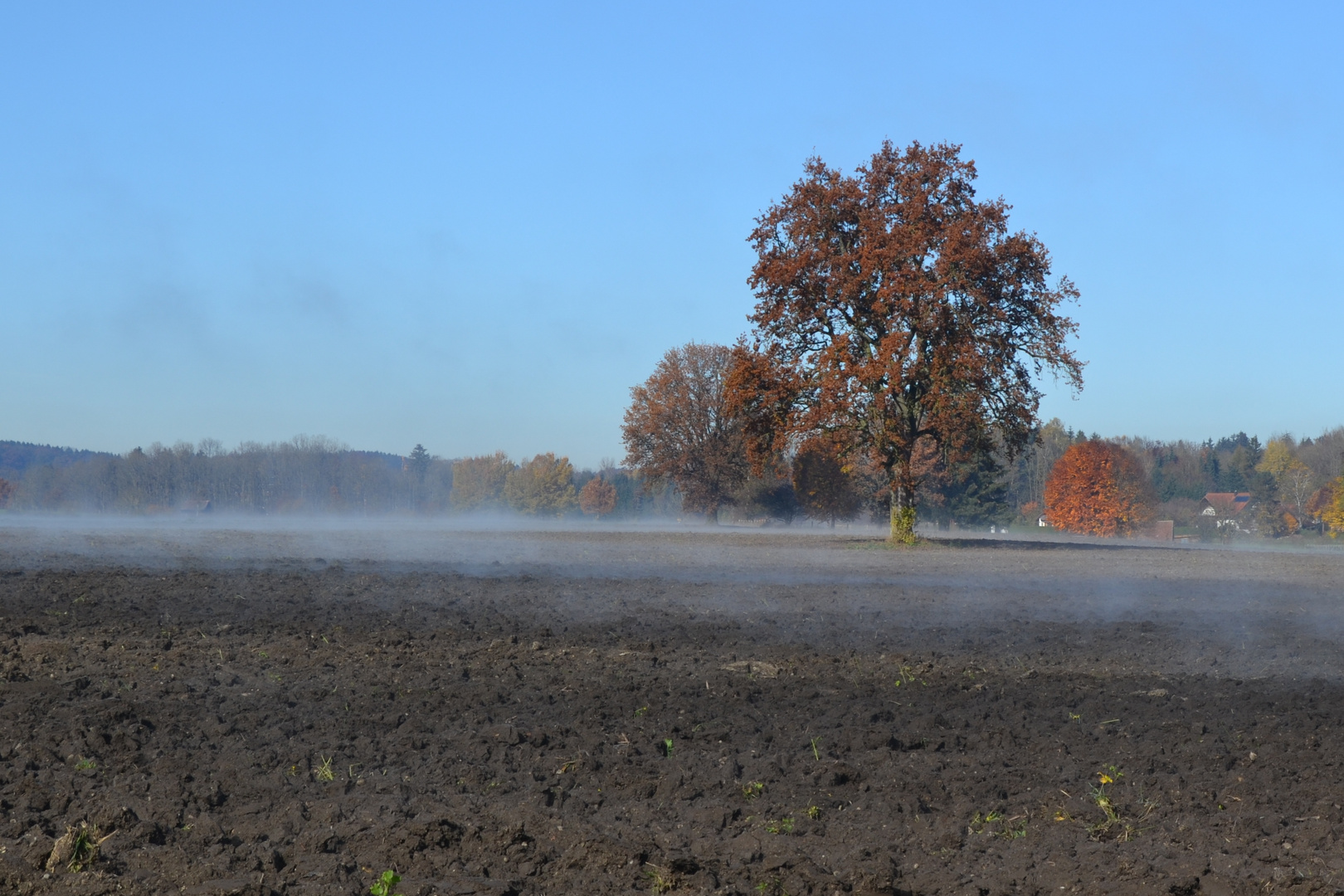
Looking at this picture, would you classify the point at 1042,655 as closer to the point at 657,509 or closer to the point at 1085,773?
the point at 1085,773

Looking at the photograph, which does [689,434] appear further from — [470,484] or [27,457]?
[27,457]

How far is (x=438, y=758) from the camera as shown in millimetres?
6965

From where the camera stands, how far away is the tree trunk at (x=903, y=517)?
116 feet

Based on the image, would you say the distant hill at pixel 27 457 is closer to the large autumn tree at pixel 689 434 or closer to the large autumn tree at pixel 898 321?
the large autumn tree at pixel 689 434

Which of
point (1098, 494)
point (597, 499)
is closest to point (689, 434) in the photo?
point (1098, 494)

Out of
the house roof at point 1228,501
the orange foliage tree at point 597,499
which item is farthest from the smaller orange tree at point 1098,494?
the orange foliage tree at point 597,499

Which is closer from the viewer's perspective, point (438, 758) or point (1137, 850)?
point (1137, 850)

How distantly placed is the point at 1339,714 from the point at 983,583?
12.2 metres

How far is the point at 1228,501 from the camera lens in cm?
12681

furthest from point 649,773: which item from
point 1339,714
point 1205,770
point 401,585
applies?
point 401,585

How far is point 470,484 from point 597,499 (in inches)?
733

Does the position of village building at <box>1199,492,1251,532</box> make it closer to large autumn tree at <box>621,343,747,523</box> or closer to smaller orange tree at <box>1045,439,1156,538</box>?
smaller orange tree at <box>1045,439,1156,538</box>

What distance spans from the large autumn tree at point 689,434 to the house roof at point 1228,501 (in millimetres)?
73417

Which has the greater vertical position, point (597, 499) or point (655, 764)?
point (597, 499)
